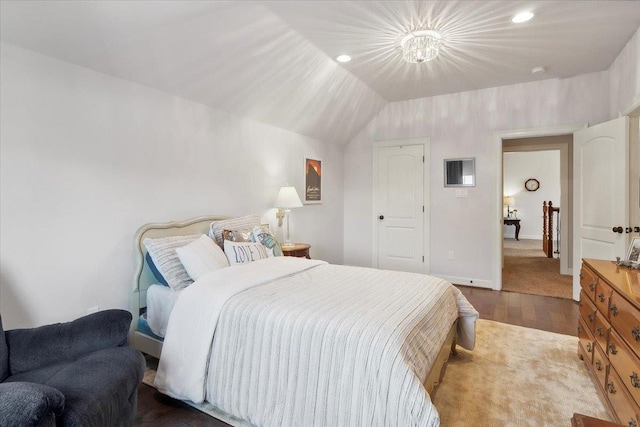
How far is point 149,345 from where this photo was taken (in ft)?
7.98

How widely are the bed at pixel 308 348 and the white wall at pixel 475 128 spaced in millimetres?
2604

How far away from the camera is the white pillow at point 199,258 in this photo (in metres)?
2.44

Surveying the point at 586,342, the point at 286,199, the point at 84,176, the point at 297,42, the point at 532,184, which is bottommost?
the point at 586,342

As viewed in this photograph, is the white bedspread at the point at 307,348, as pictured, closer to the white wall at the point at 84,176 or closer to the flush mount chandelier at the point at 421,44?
the white wall at the point at 84,176

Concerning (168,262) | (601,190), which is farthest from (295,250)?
(601,190)

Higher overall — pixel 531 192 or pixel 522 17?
pixel 522 17

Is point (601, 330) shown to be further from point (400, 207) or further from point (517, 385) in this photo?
point (400, 207)

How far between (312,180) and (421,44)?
2.55 metres

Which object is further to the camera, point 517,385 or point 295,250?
point 295,250

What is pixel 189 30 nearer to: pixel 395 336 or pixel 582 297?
pixel 395 336

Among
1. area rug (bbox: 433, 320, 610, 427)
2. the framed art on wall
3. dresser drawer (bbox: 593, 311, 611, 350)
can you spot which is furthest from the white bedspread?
the framed art on wall

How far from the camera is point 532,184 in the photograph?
975 centimetres

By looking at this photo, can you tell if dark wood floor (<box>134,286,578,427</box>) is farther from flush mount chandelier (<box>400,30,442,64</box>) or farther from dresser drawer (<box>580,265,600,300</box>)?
flush mount chandelier (<box>400,30,442,64</box>)

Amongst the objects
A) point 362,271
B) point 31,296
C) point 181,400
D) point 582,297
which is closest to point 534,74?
point 582,297
